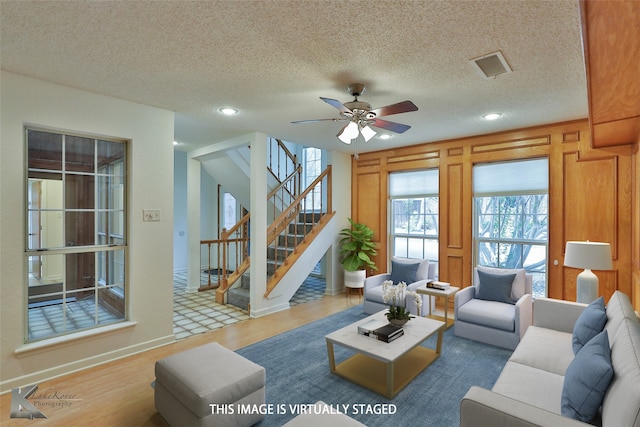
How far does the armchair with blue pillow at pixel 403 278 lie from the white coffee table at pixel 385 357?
113 cm

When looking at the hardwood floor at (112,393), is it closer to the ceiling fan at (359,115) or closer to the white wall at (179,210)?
the ceiling fan at (359,115)

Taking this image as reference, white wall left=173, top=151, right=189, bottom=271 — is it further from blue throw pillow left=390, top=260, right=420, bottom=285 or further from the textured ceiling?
blue throw pillow left=390, top=260, right=420, bottom=285

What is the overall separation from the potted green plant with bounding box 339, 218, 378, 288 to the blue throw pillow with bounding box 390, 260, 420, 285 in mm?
753

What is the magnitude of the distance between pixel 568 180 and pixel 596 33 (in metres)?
3.30

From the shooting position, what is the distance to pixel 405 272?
15.3ft

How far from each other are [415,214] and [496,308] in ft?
7.15

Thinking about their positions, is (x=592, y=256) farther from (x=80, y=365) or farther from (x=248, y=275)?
(x=80, y=365)

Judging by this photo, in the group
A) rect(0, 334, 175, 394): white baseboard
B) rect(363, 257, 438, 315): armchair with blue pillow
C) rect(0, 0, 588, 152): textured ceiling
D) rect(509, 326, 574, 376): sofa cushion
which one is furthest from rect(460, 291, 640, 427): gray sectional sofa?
rect(0, 334, 175, 394): white baseboard

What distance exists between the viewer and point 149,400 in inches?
96.9

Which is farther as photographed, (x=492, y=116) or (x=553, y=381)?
(x=492, y=116)

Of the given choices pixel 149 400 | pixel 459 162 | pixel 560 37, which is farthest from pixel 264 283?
pixel 560 37

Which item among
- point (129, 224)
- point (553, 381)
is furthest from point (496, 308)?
point (129, 224)

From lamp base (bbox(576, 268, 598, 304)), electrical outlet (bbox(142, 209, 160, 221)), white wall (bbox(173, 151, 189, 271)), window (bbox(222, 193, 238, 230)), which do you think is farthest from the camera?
window (bbox(222, 193, 238, 230))

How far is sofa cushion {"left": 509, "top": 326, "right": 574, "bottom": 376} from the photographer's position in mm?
2211
